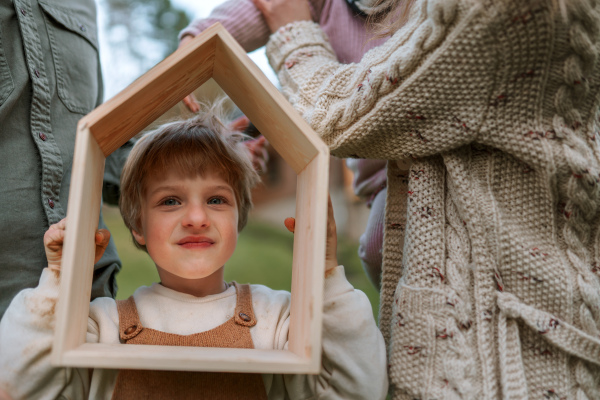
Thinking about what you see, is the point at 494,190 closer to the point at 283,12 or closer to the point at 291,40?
the point at 291,40

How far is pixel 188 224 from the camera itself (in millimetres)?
1045

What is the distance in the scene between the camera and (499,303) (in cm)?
90

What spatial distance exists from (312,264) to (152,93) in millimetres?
402

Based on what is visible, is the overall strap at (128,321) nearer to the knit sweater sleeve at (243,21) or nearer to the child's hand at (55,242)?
the child's hand at (55,242)

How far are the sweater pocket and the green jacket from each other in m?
0.72

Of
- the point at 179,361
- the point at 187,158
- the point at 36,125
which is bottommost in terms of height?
the point at 179,361

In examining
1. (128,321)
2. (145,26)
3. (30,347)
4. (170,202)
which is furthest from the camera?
(145,26)

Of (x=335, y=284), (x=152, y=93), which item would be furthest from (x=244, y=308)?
(x=152, y=93)

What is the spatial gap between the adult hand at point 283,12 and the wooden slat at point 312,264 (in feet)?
1.72

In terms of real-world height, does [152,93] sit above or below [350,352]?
above

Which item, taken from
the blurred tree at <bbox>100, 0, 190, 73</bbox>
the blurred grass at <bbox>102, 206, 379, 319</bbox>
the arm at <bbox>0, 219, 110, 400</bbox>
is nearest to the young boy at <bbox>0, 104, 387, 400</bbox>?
the arm at <bbox>0, 219, 110, 400</bbox>

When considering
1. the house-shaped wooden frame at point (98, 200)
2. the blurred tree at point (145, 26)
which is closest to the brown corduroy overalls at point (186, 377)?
the house-shaped wooden frame at point (98, 200)

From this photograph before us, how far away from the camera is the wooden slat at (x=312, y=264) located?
771 mm

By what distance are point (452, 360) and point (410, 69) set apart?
0.50 meters
